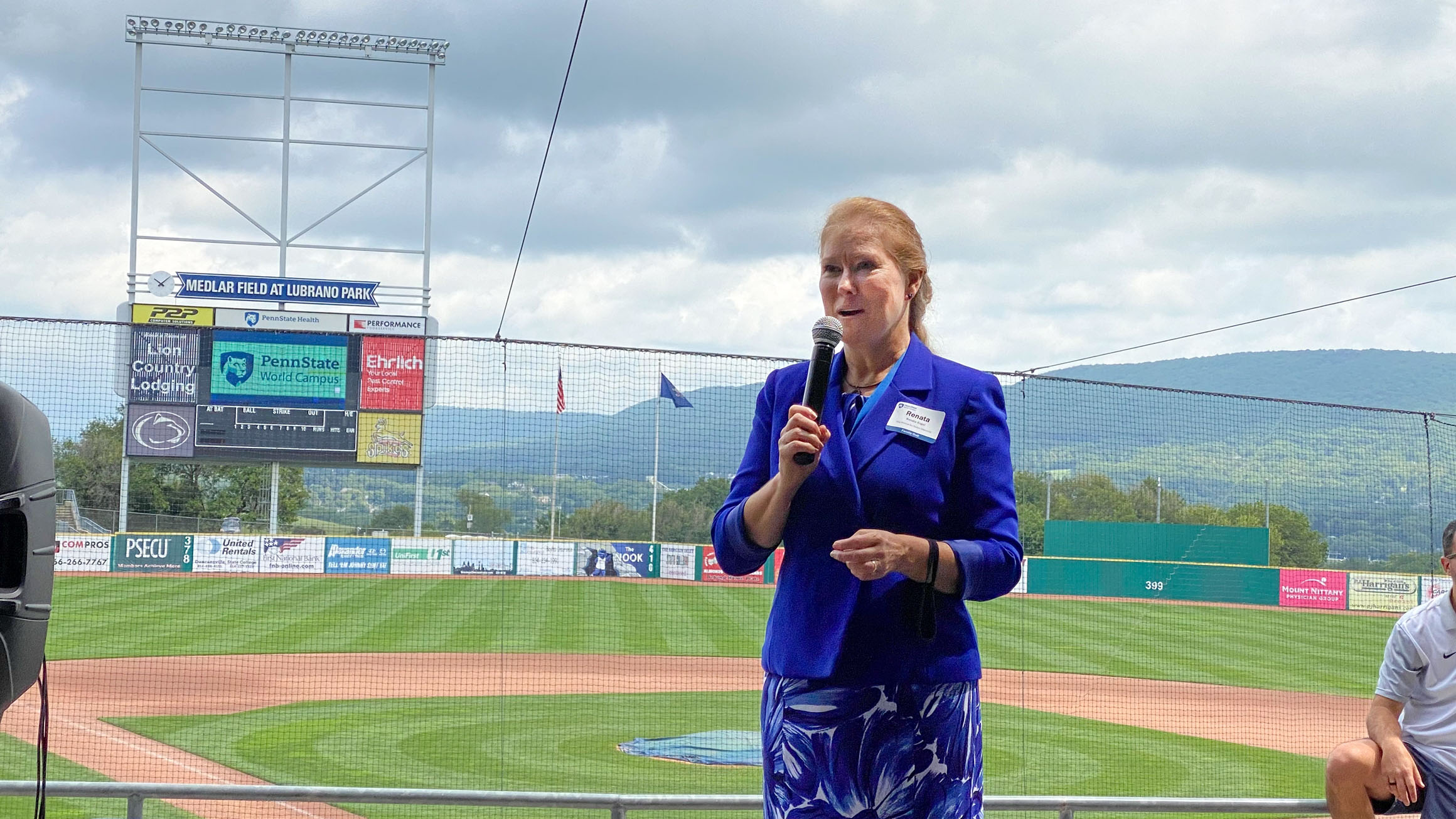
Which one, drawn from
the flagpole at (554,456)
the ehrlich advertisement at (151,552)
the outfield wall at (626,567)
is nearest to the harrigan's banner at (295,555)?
the outfield wall at (626,567)

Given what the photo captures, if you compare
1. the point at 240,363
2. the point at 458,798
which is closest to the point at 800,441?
the point at 458,798

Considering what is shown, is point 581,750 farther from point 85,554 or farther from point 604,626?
point 85,554

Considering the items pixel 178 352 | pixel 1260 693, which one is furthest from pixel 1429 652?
pixel 1260 693

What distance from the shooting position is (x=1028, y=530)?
14.6m

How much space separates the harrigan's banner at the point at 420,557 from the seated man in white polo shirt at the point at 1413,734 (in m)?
12.2

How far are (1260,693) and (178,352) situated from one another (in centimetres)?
1470

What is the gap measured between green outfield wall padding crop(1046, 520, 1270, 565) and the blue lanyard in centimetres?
1768

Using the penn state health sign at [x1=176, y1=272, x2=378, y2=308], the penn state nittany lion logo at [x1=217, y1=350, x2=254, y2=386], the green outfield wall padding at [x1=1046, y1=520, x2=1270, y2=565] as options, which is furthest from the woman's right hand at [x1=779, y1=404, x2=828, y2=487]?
the penn state health sign at [x1=176, y1=272, x2=378, y2=308]

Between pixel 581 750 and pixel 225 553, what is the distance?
39.6ft

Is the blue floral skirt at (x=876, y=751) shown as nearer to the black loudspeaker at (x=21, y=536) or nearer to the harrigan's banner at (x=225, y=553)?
the black loudspeaker at (x=21, y=536)

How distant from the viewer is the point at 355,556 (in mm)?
20594

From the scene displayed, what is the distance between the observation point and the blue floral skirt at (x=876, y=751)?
54.0 inches

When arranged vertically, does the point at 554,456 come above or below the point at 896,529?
above

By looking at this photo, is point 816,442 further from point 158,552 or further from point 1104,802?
point 158,552
